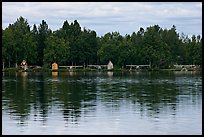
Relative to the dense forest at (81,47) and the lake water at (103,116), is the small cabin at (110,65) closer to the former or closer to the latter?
the dense forest at (81,47)

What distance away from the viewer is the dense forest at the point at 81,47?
113 meters

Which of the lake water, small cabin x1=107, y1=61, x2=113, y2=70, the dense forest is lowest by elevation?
the lake water

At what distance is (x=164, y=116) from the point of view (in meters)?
22.2

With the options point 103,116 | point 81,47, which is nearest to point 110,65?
point 81,47

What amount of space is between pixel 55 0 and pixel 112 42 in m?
109

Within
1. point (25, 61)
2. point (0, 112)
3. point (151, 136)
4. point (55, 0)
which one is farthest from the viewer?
point (25, 61)

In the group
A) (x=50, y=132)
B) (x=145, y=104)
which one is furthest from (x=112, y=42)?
(x=50, y=132)

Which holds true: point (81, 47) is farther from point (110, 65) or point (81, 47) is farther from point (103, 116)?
point (103, 116)

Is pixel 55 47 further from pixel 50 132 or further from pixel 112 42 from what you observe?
pixel 50 132

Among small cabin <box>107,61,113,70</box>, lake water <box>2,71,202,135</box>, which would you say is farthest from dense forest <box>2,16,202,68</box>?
lake water <box>2,71,202,135</box>

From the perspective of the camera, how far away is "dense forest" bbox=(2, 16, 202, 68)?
370 ft

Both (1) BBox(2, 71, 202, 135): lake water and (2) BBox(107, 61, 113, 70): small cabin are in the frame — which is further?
(2) BBox(107, 61, 113, 70): small cabin

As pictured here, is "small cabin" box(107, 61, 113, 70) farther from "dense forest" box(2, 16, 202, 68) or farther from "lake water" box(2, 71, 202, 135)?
"lake water" box(2, 71, 202, 135)

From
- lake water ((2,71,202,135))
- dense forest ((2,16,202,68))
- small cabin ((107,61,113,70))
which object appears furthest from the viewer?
small cabin ((107,61,113,70))
